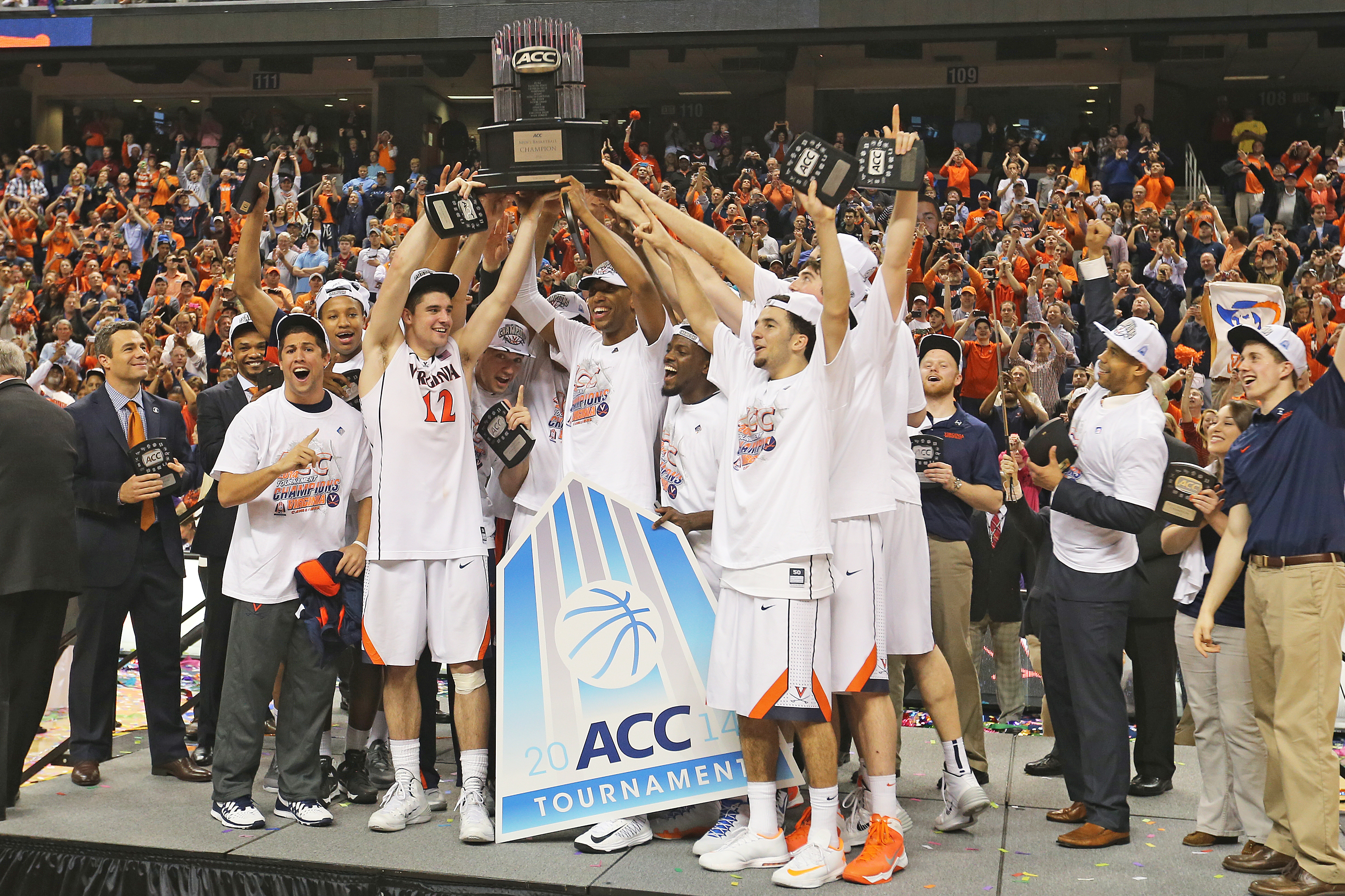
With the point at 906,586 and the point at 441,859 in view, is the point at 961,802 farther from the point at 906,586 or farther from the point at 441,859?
the point at 441,859

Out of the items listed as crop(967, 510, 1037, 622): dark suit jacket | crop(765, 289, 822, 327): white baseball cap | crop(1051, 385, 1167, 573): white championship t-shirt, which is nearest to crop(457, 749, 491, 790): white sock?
crop(765, 289, 822, 327): white baseball cap

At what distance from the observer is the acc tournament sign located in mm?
5137

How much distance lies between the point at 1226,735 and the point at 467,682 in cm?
305

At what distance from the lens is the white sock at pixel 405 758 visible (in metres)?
5.25

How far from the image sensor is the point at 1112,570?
5.18m

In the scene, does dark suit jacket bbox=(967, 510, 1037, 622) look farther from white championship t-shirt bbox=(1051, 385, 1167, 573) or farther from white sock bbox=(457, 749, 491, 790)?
white sock bbox=(457, 749, 491, 790)

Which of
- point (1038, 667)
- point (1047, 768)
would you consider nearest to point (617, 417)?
point (1047, 768)

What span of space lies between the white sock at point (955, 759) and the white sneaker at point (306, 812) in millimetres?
2561

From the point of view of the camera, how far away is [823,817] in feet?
15.3

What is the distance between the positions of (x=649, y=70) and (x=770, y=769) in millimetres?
23128

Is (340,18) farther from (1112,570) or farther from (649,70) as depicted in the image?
(1112,570)

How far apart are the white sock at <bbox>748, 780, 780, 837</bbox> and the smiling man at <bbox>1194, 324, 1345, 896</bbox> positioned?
1.72m

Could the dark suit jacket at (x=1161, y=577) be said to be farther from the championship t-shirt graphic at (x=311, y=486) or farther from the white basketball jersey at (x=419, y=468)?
the championship t-shirt graphic at (x=311, y=486)

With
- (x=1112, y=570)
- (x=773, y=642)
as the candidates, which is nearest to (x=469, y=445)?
(x=773, y=642)
